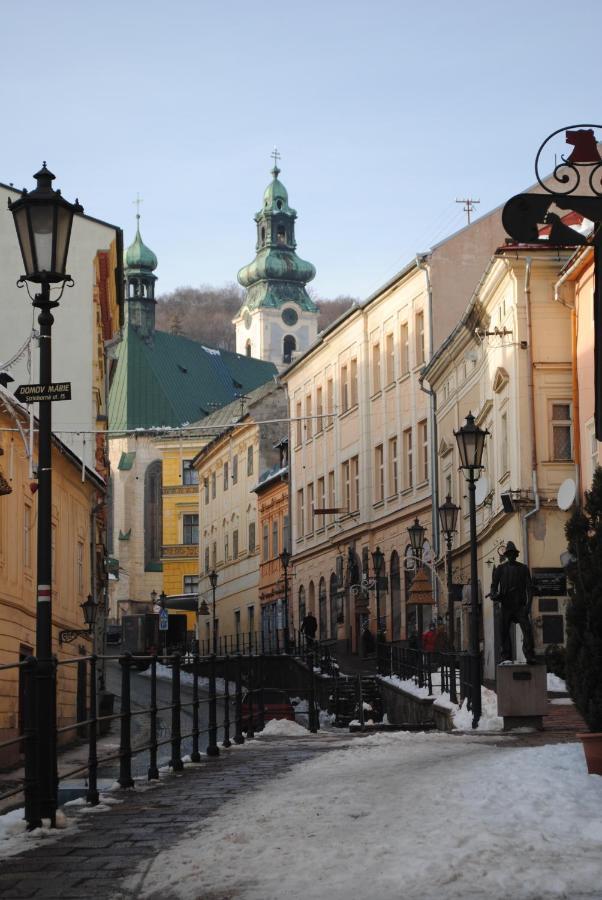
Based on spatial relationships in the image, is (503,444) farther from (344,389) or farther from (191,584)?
(191,584)

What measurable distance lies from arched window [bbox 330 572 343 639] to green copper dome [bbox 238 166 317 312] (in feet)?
274

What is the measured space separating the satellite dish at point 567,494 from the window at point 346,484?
28.1 metres

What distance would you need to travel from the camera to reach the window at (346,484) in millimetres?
61125

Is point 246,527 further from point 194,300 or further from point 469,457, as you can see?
point 194,300

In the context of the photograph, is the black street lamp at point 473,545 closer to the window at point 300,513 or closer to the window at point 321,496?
the window at point 321,496

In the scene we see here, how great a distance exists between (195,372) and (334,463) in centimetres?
5780

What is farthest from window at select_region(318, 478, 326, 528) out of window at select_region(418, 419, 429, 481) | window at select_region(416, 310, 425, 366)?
window at select_region(416, 310, 425, 366)

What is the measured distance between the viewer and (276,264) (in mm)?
144875

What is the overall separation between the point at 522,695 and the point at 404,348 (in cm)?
3522

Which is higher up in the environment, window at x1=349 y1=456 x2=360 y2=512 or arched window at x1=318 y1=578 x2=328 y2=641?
window at x1=349 y1=456 x2=360 y2=512

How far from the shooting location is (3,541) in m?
31.4

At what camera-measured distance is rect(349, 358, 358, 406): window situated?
60.8 m

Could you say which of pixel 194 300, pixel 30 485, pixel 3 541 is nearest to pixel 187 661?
pixel 3 541

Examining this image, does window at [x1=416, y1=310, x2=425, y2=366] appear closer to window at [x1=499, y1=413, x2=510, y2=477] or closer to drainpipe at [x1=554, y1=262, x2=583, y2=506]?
window at [x1=499, y1=413, x2=510, y2=477]
